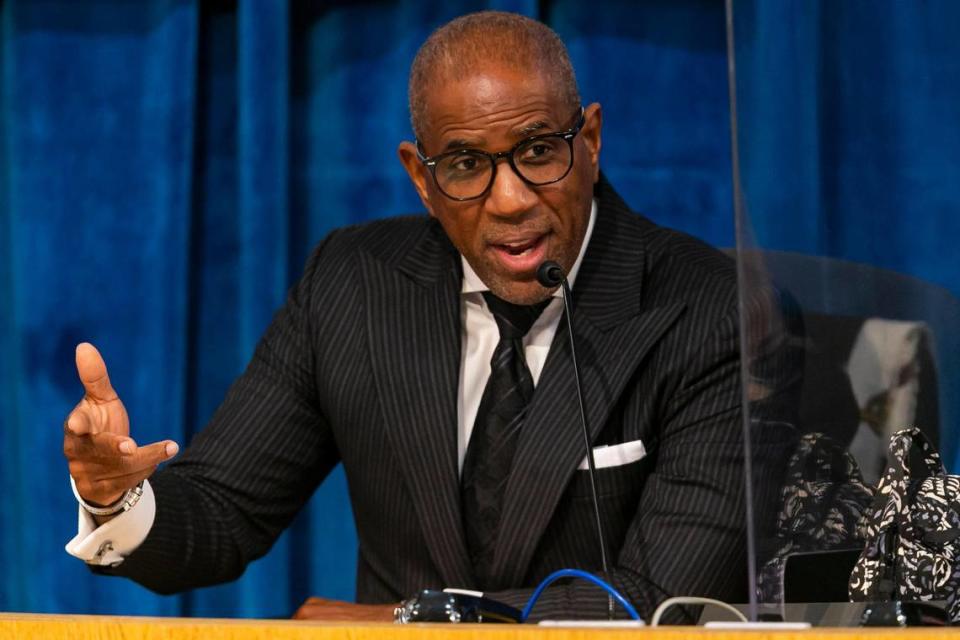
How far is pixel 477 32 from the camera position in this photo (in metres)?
1.71

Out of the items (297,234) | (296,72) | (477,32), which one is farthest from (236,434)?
(296,72)

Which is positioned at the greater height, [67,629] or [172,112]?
[172,112]

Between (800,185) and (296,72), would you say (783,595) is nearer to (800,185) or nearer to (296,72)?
(800,185)

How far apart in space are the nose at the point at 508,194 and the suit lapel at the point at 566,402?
0.52 ft

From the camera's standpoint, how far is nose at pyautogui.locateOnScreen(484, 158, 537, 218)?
1649 mm

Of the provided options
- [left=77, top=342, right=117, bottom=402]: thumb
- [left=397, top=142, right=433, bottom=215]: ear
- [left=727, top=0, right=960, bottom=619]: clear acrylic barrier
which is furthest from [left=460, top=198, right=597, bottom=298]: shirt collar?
[left=727, top=0, right=960, bottom=619]: clear acrylic barrier

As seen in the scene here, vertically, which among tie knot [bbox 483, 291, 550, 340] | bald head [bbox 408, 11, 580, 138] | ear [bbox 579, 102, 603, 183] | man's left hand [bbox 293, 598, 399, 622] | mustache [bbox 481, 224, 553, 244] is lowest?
man's left hand [bbox 293, 598, 399, 622]

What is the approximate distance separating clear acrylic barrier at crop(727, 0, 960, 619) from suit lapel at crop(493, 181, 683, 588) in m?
0.53

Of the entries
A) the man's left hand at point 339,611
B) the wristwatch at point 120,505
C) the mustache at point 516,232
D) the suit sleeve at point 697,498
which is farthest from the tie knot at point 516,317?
the wristwatch at point 120,505

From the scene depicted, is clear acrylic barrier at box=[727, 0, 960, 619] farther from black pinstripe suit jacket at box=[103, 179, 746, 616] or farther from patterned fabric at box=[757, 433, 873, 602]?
black pinstripe suit jacket at box=[103, 179, 746, 616]

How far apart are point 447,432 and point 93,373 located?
1.64 ft

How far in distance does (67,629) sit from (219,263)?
1.63 metres

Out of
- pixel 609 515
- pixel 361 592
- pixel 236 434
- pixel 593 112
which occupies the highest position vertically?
pixel 593 112

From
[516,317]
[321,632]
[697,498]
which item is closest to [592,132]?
[516,317]
